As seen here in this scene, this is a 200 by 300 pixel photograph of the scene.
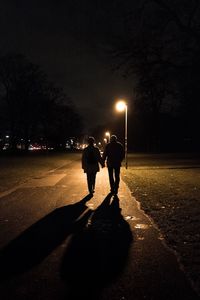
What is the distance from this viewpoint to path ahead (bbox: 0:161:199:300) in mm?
4102

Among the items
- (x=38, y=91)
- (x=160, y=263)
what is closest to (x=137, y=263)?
(x=160, y=263)

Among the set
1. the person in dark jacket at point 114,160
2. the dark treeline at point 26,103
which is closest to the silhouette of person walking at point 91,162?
the person in dark jacket at point 114,160

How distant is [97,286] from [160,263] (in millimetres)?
1167

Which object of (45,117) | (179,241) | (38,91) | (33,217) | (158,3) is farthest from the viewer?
(45,117)

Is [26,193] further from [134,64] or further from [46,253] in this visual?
[134,64]

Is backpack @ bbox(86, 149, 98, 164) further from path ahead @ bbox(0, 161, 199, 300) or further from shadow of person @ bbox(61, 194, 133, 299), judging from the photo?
shadow of person @ bbox(61, 194, 133, 299)

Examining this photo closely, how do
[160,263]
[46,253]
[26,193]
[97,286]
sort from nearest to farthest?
[97,286]
[160,263]
[46,253]
[26,193]

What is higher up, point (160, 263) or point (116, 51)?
point (116, 51)

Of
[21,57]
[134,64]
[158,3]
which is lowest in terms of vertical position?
[134,64]

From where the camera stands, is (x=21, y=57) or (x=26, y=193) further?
(x=21, y=57)

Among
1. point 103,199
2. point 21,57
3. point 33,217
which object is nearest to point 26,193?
point 103,199

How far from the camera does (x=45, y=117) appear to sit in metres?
59.1

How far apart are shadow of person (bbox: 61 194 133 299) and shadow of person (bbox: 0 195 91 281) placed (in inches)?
12.5

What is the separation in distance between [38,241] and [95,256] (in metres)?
1.30
